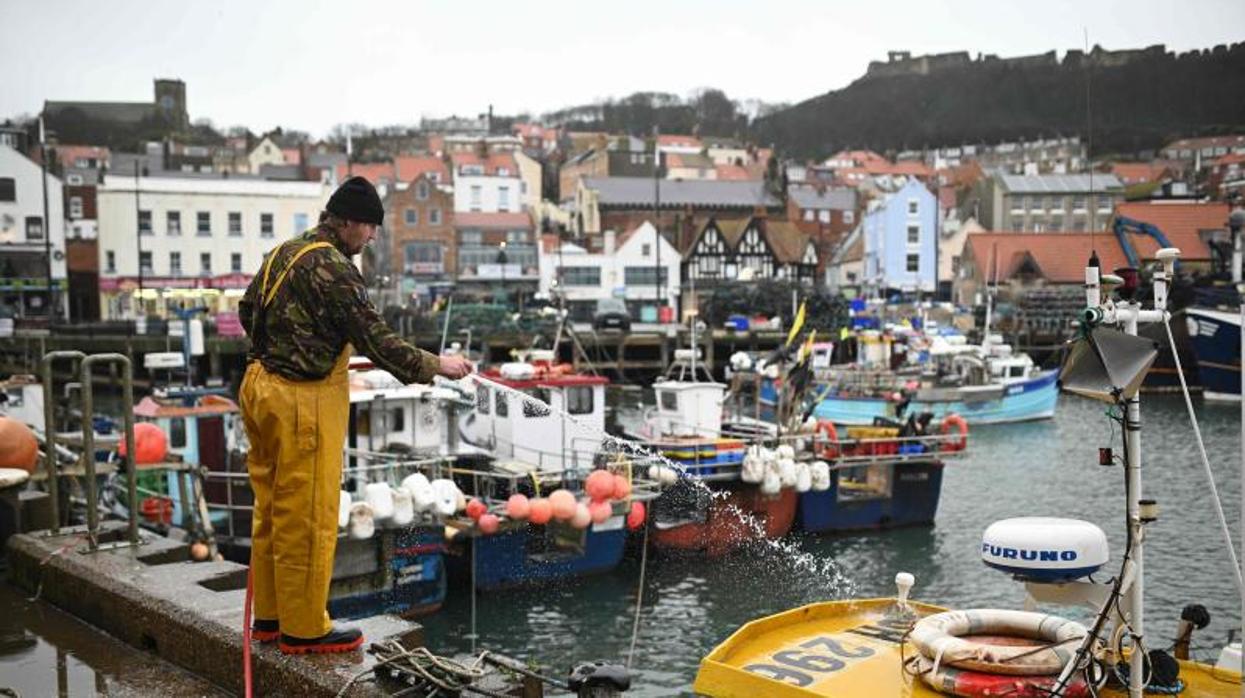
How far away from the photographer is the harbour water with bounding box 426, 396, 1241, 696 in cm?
1327

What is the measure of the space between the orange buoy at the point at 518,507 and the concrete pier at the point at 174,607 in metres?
6.19

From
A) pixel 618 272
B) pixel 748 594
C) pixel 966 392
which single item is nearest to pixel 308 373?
pixel 748 594

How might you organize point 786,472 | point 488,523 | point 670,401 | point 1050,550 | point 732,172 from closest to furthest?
point 1050,550 → point 488,523 → point 786,472 → point 670,401 → point 732,172

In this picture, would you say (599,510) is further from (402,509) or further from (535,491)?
(402,509)

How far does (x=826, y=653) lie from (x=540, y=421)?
11.5m

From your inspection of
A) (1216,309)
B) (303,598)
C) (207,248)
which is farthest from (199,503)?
(207,248)

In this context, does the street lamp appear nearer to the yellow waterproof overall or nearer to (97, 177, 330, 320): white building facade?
(97, 177, 330, 320): white building facade

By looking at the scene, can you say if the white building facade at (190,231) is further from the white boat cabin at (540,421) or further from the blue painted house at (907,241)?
the white boat cabin at (540,421)

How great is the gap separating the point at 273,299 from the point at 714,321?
53.8 m

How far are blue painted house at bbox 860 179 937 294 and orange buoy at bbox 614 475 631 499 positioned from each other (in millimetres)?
54971

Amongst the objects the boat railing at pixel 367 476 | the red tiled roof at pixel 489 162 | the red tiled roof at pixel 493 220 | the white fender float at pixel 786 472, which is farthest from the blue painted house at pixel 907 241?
the boat railing at pixel 367 476

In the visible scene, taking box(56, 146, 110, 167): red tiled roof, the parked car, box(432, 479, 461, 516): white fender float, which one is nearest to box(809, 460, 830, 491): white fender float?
box(432, 479, 461, 516): white fender float

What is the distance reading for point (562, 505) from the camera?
13.8m

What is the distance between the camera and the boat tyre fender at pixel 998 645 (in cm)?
472
